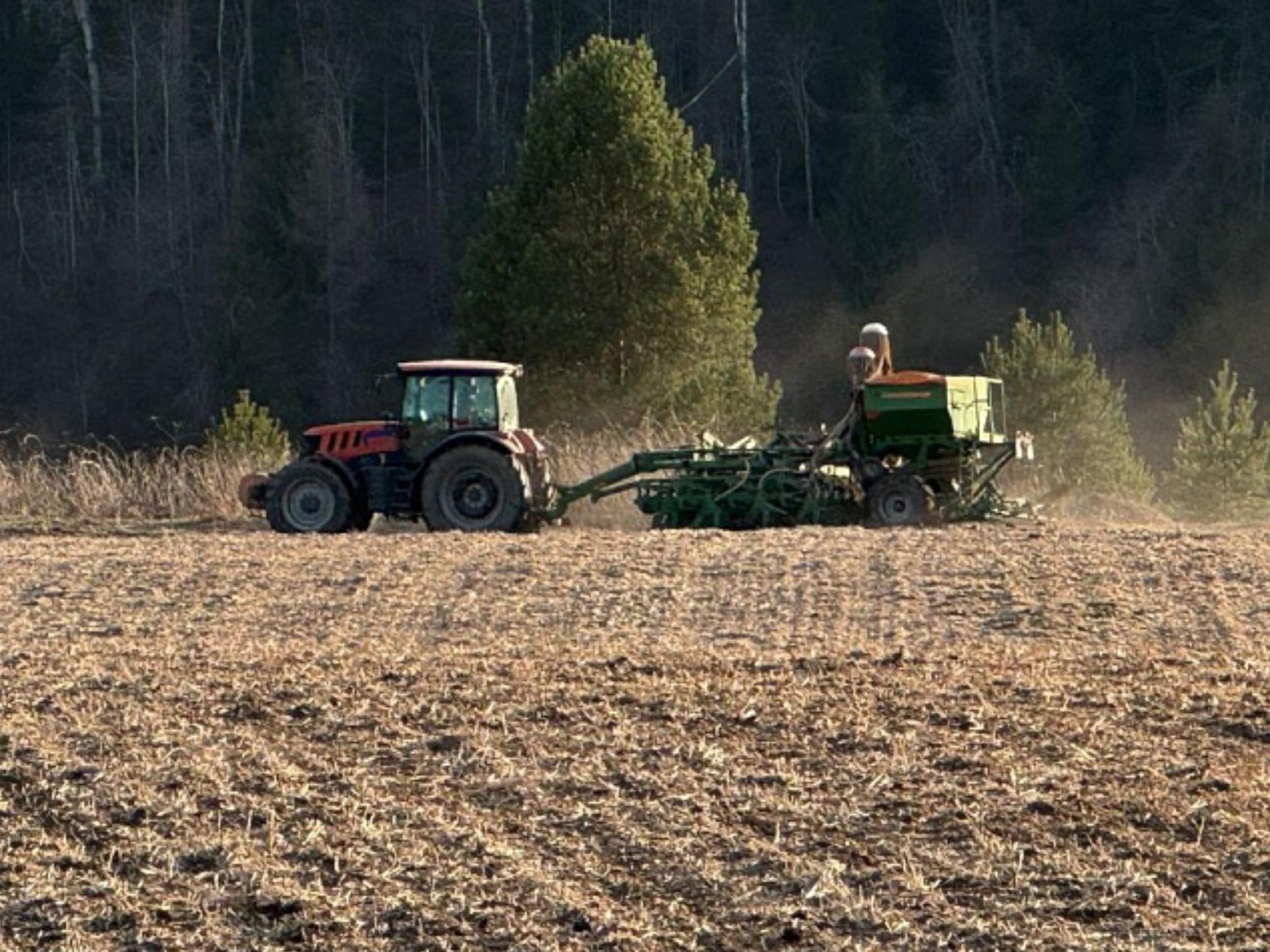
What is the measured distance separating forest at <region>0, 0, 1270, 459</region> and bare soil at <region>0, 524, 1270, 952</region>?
→ 35.9 m

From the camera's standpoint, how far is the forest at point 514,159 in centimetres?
5459

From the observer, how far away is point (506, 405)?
23.0m

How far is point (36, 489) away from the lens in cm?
2720

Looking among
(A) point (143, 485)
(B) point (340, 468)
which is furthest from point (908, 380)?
(A) point (143, 485)

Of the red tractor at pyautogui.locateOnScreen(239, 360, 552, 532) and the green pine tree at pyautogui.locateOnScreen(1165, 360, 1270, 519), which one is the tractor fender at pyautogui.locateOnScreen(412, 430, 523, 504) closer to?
the red tractor at pyautogui.locateOnScreen(239, 360, 552, 532)

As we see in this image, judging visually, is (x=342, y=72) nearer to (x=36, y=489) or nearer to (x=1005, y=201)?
(x=1005, y=201)

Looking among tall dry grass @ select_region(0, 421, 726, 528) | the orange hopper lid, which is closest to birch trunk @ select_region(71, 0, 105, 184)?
tall dry grass @ select_region(0, 421, 726, 528)

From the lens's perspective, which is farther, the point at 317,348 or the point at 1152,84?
the point at 1152,84

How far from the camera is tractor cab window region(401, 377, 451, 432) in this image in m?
22.6

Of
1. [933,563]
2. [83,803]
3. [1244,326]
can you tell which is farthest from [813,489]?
[1244,326]

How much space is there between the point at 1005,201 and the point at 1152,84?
15.8 feet

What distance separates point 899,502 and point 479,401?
3.88m

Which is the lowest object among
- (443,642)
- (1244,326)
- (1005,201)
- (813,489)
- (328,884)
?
(328,884)

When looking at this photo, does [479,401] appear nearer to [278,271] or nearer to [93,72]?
[278,271]
